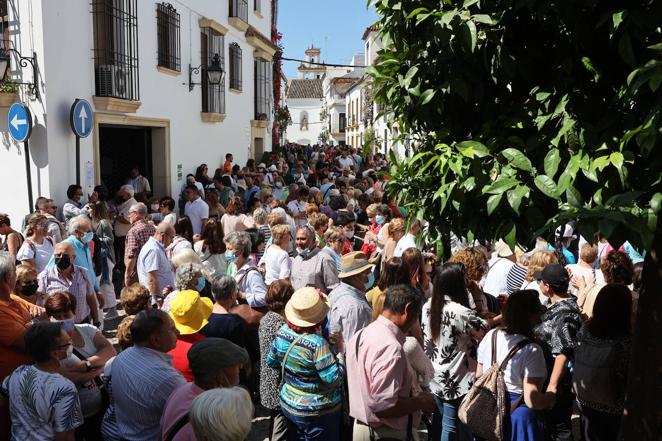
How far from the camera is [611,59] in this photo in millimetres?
2332

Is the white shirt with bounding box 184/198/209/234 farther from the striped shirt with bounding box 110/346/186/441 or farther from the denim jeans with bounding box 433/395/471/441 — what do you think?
the striped shirt with bounding box 110/346/186/441

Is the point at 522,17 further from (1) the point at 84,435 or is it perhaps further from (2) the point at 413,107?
(1) the point at 84,435

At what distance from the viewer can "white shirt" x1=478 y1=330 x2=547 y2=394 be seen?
3820 mm

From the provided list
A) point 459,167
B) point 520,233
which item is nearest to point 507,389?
point 520,233

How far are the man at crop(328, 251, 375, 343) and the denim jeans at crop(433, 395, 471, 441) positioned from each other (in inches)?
31.3

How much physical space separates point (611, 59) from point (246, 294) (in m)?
4.20

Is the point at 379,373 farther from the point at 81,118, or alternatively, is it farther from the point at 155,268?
the point at 81,118

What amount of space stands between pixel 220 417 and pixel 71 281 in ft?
12.1

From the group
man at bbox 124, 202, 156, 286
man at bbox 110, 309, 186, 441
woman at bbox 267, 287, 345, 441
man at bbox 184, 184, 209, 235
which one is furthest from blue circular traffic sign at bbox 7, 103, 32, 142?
woman at bbox 267, 287, 345, 441

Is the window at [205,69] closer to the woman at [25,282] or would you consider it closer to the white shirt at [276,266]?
the white shirt at [276,266]

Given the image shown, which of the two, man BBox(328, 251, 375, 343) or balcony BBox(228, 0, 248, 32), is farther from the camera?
balcony BBox(228, 0, 248, 32)

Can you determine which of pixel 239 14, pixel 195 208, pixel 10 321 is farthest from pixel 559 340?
pixel 239 14

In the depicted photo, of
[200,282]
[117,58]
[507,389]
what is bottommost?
[507,389]

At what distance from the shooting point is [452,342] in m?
4.28
